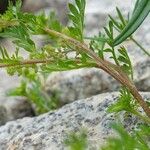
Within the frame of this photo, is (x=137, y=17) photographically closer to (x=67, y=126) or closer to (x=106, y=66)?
(x=106, y=66)

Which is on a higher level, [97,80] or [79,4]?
[79,4]

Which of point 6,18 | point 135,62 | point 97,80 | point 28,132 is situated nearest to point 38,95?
point 97,80

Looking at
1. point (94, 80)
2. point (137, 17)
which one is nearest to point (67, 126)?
point (137, 17)

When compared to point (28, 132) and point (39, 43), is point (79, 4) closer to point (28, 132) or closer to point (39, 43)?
point (28, 132)

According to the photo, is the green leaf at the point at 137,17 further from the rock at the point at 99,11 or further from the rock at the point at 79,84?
the rock at the point at 99,11

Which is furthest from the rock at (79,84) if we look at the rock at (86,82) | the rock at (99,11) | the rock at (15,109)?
the rock at (99,11)

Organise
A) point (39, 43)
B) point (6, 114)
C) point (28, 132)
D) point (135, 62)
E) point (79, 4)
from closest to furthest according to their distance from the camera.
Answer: point (79, 4) < point (28, 132) < point (135, 62) < point (6, 114) < point (39, 43)

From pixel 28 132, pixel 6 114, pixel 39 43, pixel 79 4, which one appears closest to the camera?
pixel 79 4
